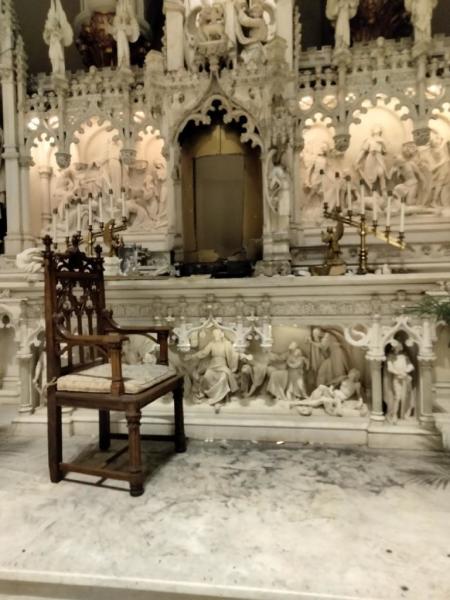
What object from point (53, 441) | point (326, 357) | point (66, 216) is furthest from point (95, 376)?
point (66, 216)

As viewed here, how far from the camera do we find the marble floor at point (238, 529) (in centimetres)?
168

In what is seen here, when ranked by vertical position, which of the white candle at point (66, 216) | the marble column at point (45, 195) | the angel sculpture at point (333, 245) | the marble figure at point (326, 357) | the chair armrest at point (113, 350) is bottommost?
the marble figure at point (326, 357)

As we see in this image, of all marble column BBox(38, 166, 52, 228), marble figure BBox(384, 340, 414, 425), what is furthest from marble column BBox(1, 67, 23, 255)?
marble figure BBox(384, 340, 414, 425)

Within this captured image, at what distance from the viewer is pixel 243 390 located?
3.41m

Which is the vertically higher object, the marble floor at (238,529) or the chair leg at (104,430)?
the chair leg at (104,430)

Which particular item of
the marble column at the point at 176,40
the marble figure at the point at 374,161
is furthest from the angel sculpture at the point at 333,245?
the marble column at the point at 176,40

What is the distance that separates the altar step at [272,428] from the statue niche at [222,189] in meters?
1.81

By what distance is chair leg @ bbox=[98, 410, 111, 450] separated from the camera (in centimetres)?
296

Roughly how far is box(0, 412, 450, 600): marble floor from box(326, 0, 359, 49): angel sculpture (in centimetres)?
382

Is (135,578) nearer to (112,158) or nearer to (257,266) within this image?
(257,266)

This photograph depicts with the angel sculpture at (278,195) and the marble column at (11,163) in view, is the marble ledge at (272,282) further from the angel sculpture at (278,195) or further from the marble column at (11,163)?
the marble column at (11,163)

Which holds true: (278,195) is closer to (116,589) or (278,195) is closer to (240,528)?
(240,528)

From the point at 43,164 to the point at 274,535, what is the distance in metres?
4.75

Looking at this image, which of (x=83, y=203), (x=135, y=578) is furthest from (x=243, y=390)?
(x=83, y=203)
